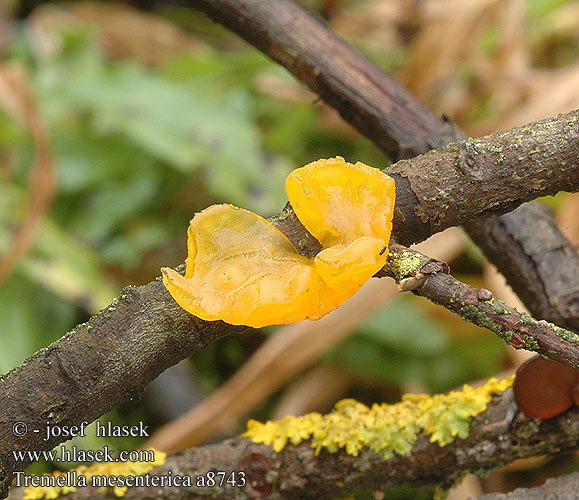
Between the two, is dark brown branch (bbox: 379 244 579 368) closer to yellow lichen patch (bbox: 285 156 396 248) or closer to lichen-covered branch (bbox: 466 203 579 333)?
yellow lichen patch (bbox: 285 156 396 248)

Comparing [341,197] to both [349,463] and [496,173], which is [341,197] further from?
[349,463]

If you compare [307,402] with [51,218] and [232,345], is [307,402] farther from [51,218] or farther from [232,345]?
[51,218]

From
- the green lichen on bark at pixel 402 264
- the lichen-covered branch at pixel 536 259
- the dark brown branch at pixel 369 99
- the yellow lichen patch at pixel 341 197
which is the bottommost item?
the green lichen on bark at pixel 402 264

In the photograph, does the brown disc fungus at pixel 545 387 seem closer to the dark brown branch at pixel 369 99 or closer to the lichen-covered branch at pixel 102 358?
the dark brown branch at pixel 369 99

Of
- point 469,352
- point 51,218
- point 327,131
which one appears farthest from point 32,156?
point 469,352

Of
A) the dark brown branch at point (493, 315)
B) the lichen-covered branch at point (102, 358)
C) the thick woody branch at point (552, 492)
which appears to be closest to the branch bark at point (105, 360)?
the lichen-covered branch at point (102, 358)

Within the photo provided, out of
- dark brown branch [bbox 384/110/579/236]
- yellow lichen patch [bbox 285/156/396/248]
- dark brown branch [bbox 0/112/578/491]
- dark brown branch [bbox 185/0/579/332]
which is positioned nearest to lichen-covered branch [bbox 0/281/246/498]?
dark brown branch [bbox 0/112/578/491]

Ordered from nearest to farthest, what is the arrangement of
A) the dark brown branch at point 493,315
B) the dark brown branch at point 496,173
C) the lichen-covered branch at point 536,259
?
the dark brown branch at point 493,315, the dark brown branch at point 496,173, the lichen-covered branch at point 536,259
